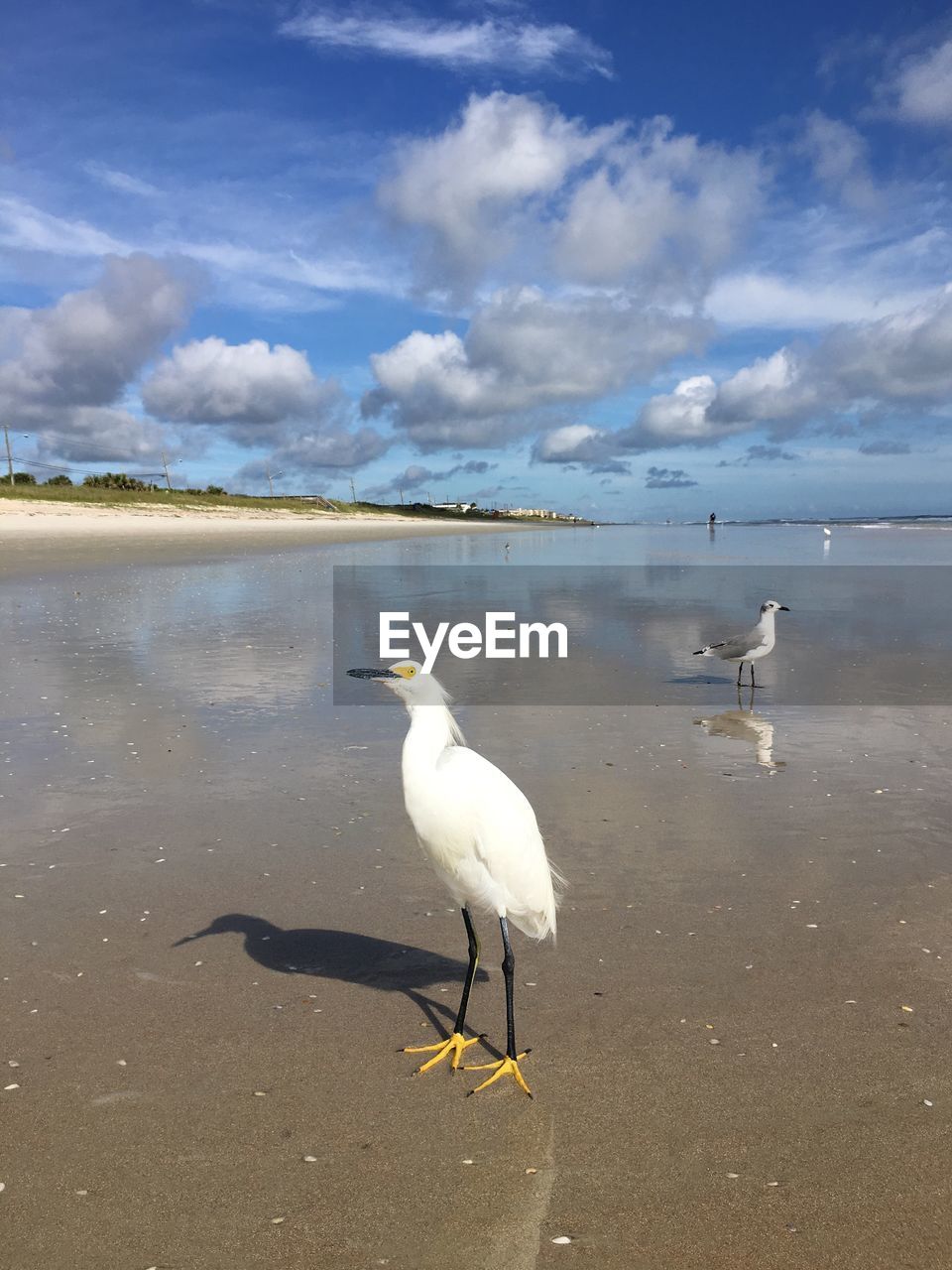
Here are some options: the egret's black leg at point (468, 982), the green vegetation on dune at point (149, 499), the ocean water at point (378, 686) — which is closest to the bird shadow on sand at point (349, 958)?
the egret's black leg at point (468, 982)

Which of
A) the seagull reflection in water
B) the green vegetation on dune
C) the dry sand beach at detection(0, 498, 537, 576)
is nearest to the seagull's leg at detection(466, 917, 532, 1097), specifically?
the seagull reflection in water

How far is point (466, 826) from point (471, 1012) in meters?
1.04

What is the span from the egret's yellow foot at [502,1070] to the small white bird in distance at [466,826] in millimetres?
106

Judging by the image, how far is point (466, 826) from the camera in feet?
13.7

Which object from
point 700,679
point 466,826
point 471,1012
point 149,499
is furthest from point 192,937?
point 149,499

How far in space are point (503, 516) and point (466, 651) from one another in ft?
609

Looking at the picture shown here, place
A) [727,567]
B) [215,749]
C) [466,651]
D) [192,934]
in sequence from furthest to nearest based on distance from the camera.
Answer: [727,567] → [466,651] → [215,749] → [192,934]

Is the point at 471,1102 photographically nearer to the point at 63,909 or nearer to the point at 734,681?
the point at 63,909

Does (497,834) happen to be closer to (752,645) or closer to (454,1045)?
(454,1045)

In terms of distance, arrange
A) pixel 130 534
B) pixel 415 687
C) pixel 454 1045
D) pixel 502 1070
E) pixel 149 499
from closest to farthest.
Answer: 1. pixel 502 1070
2. pixel 454 1045
3. pixel 415 687
4. pixel 130 534
5. pixel 149 499

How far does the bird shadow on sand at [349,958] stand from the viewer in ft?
15.4

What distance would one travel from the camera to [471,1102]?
377 centimetres

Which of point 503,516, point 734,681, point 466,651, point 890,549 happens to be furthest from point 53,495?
point 503,516

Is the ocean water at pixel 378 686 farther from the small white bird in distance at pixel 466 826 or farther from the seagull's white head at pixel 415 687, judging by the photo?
the small white bird in distance at pixel 466 826
